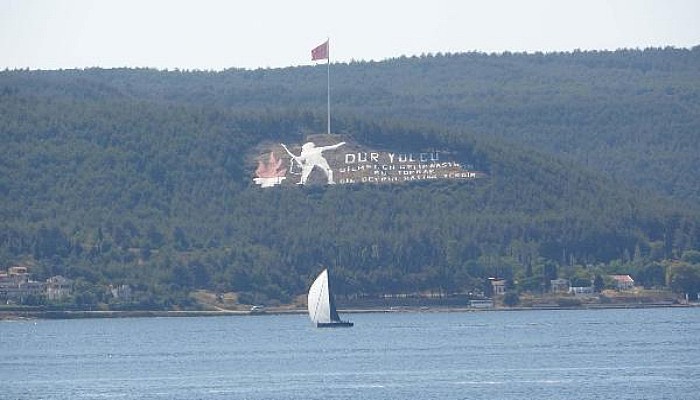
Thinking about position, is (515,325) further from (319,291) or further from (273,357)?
(273,357)

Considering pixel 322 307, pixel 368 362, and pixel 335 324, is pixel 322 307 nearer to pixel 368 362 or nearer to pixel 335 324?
pixel 335 324

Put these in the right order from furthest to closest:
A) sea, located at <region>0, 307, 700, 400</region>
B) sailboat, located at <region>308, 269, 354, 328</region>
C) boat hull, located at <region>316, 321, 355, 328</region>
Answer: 1. boat hull, located at <region>316, 321, 355, 328</region>
2. sailboat, located at <region>308, 269, 354, 328</region>
3. sea, located at <region>0, 307, 700, 400</region>

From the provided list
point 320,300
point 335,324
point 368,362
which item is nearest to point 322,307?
point 320,300

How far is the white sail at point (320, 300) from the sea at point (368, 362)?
2.08 meters

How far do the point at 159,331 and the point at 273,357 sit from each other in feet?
153

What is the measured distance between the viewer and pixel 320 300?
18212cm

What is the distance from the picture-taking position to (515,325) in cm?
19188

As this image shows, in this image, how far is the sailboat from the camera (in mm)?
180750

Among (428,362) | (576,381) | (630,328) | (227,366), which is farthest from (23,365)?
(630,328)

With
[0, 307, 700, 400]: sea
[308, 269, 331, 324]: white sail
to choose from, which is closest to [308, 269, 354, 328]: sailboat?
[308, 269, 331, 324]: white sail

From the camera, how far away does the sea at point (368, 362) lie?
11888cm

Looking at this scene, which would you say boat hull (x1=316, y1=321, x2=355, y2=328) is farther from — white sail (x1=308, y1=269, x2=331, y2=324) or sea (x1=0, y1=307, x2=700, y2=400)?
sea (x1=0, y1=307, x2=700, y2=400)

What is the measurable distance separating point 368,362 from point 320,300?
41.0m

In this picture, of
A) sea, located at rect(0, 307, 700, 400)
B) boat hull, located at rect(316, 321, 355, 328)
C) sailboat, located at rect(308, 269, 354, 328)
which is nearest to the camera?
sea, located at rect(0, 307, 700, 400)
